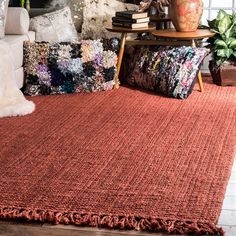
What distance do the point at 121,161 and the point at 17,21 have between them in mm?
1972

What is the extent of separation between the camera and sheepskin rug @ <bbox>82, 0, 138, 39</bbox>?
4.86 metres

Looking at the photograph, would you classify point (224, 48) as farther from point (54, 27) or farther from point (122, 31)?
point (54, 27)

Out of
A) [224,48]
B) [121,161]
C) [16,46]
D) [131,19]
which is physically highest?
[131,19]

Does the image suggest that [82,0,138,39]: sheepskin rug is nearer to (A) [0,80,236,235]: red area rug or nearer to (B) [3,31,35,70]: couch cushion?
(B) [3,31,35,70]: couch cushion

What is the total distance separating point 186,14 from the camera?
4367mm

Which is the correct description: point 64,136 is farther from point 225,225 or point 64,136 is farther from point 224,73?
point 224,73

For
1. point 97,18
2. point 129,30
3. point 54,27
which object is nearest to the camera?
point 129,30

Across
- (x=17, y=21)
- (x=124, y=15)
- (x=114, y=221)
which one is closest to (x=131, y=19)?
(x=124, y=15)

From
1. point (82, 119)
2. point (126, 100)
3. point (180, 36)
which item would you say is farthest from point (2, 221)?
point (180, 36)

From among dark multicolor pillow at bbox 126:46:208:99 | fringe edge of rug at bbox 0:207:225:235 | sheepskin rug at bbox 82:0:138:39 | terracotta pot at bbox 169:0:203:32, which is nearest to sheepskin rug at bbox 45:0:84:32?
sheepskin rug at bbox 82:0:138:39

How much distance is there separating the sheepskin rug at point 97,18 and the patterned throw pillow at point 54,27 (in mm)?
132

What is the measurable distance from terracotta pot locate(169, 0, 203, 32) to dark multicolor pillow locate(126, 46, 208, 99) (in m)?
0.19

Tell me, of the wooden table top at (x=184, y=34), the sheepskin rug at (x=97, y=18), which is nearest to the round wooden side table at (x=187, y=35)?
the wooden table top at (x=184, y=34)

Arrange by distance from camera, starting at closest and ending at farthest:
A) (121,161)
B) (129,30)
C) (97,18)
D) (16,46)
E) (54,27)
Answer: (121,161) → (16,46) → (129,30) → (54,27) → (97,18)
